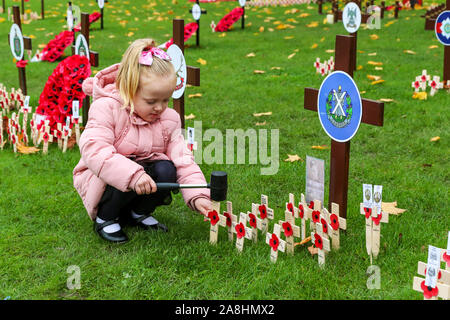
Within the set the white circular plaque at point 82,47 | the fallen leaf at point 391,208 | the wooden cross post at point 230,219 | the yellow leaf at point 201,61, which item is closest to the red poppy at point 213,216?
the wooden cross post at point 230,219

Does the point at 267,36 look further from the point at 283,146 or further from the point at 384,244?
the point at 384,244

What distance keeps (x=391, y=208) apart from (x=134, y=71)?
1941mm

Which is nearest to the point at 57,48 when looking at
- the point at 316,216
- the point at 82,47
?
the point at 82,47

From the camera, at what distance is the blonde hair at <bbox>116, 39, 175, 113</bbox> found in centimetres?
Answer: 316

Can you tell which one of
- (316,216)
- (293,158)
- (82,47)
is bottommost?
(293,158)

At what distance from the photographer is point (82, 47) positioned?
19.7 feet

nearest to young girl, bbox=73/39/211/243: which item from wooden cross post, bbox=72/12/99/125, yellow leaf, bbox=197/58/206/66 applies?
wooden cross post, bbox=72/12/99/125

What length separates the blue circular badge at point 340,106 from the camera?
3.04 meters

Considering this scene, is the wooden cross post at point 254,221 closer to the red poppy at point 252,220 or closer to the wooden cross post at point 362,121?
the red poppy at point 252,220

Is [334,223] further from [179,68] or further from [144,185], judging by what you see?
[179,68]

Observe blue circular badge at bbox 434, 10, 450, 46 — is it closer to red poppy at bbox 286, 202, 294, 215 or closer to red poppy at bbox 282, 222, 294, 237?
red poppy at bbox 286, 202, 294, 215

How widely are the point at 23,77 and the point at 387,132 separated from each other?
184 inches

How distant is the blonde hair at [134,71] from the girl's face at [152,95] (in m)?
0.03

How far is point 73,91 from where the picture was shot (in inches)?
221
